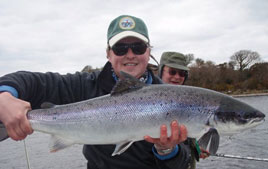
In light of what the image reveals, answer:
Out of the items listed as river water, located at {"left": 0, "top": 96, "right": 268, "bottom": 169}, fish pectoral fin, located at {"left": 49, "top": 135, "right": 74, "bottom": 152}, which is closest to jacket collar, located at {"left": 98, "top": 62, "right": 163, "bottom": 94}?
fish pectoral fin, located at {"left": 49, "top": 135, "right": 74, "bottom": 152}

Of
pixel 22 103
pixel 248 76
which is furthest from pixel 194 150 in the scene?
pixel 248 76

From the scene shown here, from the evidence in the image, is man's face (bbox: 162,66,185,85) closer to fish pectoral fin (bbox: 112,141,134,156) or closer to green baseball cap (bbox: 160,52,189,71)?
green baseball cap (bbox: 160,52,189,71)

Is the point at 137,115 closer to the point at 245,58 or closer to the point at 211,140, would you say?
the point at 211,140

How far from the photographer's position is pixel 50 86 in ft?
10.5

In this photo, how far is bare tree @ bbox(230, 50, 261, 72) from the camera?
245 feet

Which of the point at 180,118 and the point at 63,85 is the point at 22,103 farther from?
the point at 180,118

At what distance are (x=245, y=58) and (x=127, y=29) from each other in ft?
260

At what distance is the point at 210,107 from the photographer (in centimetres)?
297

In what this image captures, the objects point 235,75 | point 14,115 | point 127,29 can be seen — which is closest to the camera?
point 14,115

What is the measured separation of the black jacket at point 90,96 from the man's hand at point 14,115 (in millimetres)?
281

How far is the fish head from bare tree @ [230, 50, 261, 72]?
76.8 meters

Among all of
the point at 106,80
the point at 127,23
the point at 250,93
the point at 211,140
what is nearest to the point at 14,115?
the point at 106,80

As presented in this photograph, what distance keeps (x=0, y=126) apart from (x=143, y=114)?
1.57m

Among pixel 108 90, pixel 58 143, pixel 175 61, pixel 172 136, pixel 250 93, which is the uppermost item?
pixel 175 61
